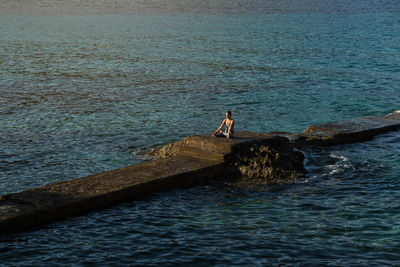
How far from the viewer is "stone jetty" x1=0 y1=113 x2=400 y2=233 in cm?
1126

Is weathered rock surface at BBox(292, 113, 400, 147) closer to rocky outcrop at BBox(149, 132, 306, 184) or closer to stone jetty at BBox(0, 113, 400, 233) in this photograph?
stone jetty at BBox(0, 113, 400, 233)

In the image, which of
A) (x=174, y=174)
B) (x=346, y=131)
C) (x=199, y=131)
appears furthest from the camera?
(x=199, y=131)

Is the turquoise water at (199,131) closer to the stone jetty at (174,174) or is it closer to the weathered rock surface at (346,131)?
the stone jetty at (174,174)

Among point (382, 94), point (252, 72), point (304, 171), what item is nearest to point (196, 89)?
point (252, 72)

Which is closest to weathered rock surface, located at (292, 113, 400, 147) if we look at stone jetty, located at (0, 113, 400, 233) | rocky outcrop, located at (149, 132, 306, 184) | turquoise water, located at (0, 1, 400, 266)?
stone jetty, located at (0, 113, 400, 233)

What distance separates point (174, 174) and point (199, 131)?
6.45m

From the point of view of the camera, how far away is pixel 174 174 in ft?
43.7

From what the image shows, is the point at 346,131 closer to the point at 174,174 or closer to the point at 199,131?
the point at 199,131

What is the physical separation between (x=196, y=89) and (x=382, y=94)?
9007 millimetres

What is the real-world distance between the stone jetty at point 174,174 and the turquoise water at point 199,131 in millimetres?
331

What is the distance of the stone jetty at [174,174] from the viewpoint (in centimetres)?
1126

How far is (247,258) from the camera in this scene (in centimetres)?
992

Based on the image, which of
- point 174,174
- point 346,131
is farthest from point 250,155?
point 346,131

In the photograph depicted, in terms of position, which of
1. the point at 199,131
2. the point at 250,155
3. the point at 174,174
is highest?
the point at 250,155
